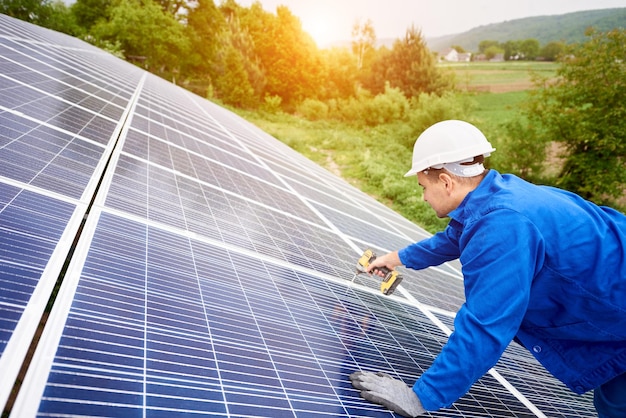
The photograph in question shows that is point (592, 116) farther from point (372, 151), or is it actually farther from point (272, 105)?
point (272, 105)

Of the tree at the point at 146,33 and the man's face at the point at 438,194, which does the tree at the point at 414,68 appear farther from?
the man's face at the point at 438,194

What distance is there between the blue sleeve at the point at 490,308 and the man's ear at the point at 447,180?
61 centimetres

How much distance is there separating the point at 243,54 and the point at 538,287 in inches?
2005

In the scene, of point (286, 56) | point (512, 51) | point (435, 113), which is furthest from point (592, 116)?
point (512, 51)

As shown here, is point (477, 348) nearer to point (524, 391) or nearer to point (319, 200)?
point (524, 391)

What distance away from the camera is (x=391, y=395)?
2432mm

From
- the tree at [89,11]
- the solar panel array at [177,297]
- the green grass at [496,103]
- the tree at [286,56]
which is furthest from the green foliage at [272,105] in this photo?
the solar panel array at [177,297]

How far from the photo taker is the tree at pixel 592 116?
68.4 ft

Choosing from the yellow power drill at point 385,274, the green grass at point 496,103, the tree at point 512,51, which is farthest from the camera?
the tree at point 512,51

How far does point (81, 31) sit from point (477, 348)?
173 feet

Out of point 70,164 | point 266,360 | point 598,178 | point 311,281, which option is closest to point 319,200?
point 311,281

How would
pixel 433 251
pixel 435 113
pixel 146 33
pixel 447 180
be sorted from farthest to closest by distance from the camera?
pixel 146 33 < pixel 435 113 < pixel 433 251 < pixel 447 180

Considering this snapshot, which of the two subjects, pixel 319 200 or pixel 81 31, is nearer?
pixel 319 200

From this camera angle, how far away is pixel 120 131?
5574 millimetres
